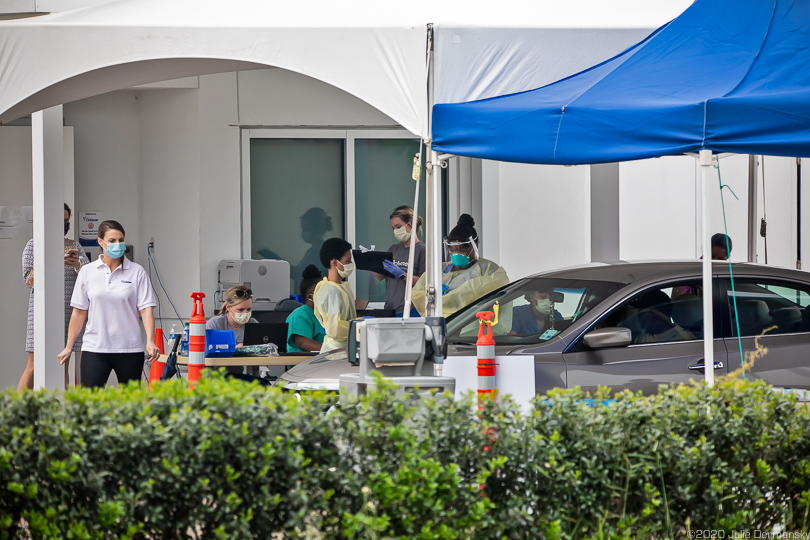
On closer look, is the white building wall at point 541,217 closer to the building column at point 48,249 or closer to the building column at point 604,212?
the building column at point 604,212

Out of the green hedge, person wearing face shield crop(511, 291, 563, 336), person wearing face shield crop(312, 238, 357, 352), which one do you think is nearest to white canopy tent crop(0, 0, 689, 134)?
person wearing face shield crop(312, 238, 357, 352)

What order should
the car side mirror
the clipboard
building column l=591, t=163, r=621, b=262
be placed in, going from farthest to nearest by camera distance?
1. building column l=591, t=163, r=621, b=262
2. the clipboard
3. the car side mirror

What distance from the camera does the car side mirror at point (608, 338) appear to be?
5352 millimetres

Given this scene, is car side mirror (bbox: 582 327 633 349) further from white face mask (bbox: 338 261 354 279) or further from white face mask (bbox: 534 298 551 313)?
white face mask (bbox: 338 261 354 279)

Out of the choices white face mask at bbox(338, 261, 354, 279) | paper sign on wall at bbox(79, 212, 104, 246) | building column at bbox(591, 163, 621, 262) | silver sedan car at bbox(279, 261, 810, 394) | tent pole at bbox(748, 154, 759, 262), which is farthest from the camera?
paper sign on wall at bbox(79, 212, 104, 246)

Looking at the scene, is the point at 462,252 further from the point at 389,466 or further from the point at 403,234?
the point at 389,466

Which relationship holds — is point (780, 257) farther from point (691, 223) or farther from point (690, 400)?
point (690, 400)

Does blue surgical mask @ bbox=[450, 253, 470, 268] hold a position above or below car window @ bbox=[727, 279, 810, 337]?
above

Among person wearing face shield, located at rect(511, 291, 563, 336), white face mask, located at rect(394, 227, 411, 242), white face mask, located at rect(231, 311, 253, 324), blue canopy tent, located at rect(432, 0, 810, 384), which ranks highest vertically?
blue canopy tent, located at rect(432, 0, 810, 384)

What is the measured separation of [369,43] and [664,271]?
102 inches

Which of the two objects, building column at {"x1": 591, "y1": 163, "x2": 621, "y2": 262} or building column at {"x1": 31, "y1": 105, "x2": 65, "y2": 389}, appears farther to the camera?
building column at {"x1": 591, "y1": 163, "x2": 621, "y2": 262}

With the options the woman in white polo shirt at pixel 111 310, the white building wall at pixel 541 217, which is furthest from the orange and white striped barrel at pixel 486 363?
the white building wall at pixel 541 217

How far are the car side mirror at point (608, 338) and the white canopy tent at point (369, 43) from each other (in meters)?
1.11

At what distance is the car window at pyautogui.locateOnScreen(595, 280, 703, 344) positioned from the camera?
5672 mm
